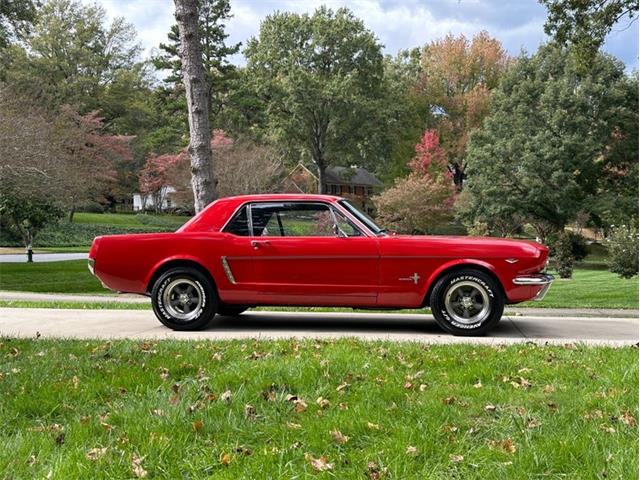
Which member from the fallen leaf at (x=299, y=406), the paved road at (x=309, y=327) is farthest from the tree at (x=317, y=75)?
the fallen leaf at (x=299, y=406)

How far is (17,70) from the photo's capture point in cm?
4325

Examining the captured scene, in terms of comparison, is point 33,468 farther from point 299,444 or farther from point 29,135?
point 29,135

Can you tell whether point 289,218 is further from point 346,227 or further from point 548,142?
point 548,142

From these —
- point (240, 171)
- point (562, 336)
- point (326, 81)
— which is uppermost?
point (326, 81)

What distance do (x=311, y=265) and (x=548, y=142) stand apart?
31.7 meters

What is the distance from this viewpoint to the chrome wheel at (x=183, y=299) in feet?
25.0

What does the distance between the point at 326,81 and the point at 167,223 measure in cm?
1667

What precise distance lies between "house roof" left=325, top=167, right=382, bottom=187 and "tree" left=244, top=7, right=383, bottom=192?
6503 millimetres

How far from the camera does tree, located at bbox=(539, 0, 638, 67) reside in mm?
13898

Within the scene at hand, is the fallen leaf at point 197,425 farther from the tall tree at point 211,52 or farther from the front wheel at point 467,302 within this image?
the tall tree at point 211,52

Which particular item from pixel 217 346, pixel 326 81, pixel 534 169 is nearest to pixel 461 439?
pixel 217 346

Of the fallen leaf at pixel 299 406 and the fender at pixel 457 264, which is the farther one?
the fender at pixel 457 264

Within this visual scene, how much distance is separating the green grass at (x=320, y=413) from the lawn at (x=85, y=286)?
770cm

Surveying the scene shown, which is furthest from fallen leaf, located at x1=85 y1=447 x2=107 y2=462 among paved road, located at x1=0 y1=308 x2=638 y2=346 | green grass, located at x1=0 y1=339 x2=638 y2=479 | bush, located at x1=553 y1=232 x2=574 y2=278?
bush, located at x1=553 y1=232 x2=574 y2=278
